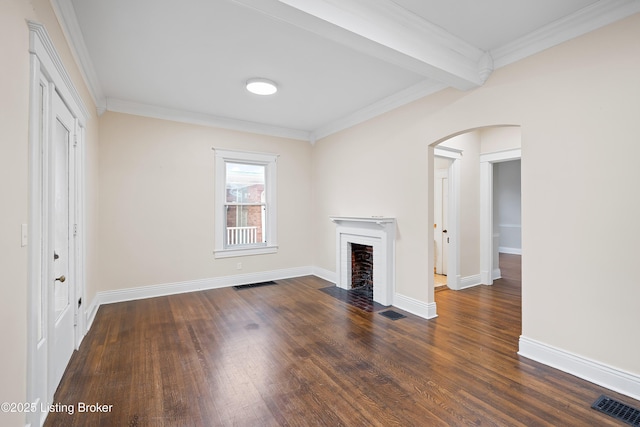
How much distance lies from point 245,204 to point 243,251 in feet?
2.87

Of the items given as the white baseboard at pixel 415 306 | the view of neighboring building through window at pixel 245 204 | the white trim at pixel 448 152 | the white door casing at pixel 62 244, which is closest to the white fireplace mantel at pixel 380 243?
the white baseboard at pixel 415 306

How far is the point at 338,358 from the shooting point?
2.74 metres

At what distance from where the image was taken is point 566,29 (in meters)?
2.46

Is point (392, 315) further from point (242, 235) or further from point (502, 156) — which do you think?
point (502, 156)

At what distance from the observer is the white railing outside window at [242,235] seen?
541cm

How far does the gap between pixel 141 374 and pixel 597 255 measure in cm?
387

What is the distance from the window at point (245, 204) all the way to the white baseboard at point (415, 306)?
2624mm

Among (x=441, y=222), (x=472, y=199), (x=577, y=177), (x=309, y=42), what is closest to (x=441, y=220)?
(x=441, y=222)

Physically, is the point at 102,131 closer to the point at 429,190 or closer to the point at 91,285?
the point at 91,285

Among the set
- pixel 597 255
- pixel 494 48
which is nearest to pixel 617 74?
pixel 494 48

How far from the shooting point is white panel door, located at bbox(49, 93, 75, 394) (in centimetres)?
227

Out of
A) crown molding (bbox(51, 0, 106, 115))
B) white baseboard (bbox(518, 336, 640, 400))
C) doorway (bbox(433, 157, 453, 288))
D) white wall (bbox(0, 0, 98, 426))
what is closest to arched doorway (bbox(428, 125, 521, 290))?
doorway (bbox(433, 157, 453, 288))

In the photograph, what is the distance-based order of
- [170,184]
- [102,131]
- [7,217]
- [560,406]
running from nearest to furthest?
[7,217] → [560,406] → [102,131] → [170,184]

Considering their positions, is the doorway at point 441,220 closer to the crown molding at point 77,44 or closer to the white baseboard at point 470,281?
the white baseboard at point 470,281
